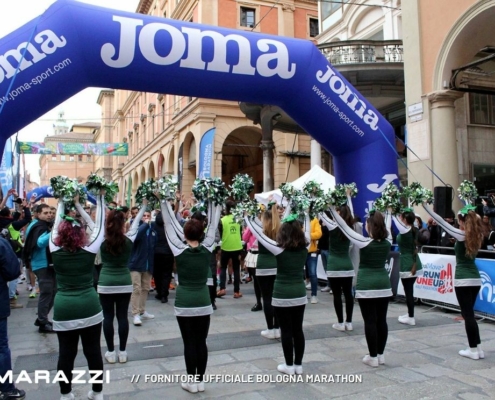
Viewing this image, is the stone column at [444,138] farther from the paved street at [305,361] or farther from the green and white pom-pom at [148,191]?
the green and white pom-pom at [148,191]

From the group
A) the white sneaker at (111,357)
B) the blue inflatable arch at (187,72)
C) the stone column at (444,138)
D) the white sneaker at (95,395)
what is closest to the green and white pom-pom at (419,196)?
the blue inflatable arch at (187,72)

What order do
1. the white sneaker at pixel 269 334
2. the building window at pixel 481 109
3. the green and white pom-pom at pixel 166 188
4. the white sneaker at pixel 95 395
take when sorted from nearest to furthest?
1. the white sneaker at pixel 95 395
2. the green and white pom-pom at pixel 166 188
3. the white sneaker at pixel 269 334
4. the building window at pixel 481 109

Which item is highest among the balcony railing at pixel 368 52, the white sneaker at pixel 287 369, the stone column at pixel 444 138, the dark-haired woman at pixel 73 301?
the balcony railing at pixel 368 52

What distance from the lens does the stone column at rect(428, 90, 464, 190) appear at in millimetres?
11906

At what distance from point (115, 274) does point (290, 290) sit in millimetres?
2079

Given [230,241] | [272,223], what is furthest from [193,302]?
[230,241]

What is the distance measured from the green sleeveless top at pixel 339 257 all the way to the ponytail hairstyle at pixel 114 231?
297 cm

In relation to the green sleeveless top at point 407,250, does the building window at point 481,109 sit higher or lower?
higher

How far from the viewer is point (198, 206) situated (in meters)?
5.02

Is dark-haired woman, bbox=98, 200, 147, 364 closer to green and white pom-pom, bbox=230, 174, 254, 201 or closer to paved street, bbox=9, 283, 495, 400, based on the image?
paved street, bbox=9, 283, 495, 400

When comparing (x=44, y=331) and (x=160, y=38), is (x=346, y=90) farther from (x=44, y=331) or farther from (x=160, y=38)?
(x=44, y=331)

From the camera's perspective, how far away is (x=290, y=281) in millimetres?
4867

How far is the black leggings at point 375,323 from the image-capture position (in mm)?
5195

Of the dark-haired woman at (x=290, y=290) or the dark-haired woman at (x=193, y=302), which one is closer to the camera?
the dark-haired woman at (x=193, y=302)
